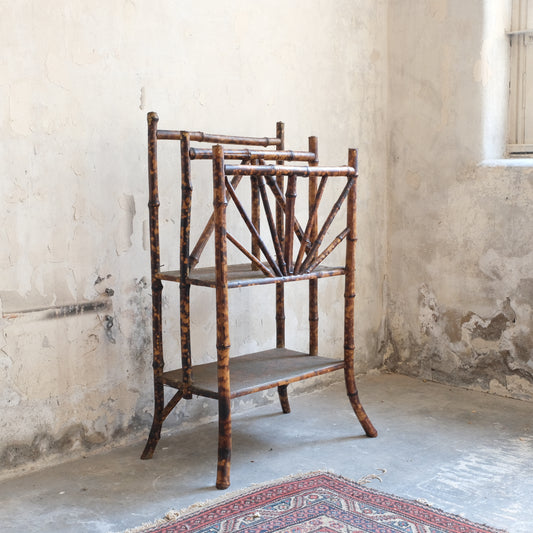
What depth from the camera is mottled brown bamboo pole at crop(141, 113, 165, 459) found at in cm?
271

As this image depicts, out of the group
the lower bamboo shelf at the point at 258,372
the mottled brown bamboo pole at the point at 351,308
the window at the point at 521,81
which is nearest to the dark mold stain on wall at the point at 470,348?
the window at the point at 521,81

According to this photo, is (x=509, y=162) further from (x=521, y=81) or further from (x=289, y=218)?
(x=289, y=218)

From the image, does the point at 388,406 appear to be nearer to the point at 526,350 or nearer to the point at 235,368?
the point at 526,350

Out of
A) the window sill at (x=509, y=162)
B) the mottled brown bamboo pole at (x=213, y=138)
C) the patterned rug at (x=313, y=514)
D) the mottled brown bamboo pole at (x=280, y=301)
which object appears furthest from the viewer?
the window sill at (x=509, y=162)

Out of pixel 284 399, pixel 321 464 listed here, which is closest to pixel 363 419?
pixel 321 464

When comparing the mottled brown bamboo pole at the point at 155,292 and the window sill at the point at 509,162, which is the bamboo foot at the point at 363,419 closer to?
the mottled brown bamboo pole at the point at 155,292

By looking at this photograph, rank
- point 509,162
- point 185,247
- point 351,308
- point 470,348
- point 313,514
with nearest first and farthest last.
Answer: point 313,514 < point 185,247 < point 351,308 < point 509,162 < point 470,348

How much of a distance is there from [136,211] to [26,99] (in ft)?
2.07

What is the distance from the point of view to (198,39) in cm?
311

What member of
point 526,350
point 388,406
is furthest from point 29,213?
point 526,350

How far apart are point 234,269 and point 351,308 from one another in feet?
1.76

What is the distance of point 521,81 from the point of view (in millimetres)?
3814

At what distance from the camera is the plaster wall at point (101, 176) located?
8.57 ft

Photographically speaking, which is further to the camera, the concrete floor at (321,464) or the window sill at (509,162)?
the window sill at (509,162)
